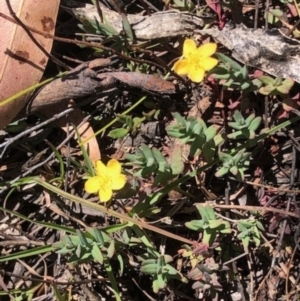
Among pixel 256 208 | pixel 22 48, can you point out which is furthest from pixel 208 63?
pixel 22 48

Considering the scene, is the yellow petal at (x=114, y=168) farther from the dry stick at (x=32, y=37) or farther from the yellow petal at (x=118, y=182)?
the dry stick at (x=32, y=37)

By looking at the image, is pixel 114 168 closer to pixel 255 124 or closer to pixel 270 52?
pixel 255 124

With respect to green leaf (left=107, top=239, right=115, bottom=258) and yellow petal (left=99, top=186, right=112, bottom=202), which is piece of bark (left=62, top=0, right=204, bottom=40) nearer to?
yellow petal (left=99, top=186, right=112, bottom=202)

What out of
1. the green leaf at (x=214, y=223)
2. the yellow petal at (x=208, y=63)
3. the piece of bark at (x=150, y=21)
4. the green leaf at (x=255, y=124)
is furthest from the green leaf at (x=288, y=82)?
the green leaf at (x=214, y=223)

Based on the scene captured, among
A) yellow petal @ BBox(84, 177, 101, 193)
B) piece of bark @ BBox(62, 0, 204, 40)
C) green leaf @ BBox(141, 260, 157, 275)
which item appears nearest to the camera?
yellow petal @ BBox(84, 177, 101, 193)

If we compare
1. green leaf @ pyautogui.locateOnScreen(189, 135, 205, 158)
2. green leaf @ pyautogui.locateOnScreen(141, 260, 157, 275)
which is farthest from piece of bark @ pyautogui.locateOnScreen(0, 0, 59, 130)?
green leaf @ pyautogui.locateOnScreen(141, 260, 157, 275)

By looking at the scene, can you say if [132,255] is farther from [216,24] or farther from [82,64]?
[216,24]

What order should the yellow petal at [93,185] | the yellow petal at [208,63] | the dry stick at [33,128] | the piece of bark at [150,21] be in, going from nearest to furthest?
the yellow petal at [208,63] < the yellow petal at [93,185] < the piece of bark at [150,21] < the dry stick at [33,128]

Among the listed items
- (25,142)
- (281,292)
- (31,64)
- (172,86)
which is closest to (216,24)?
(172,86)
